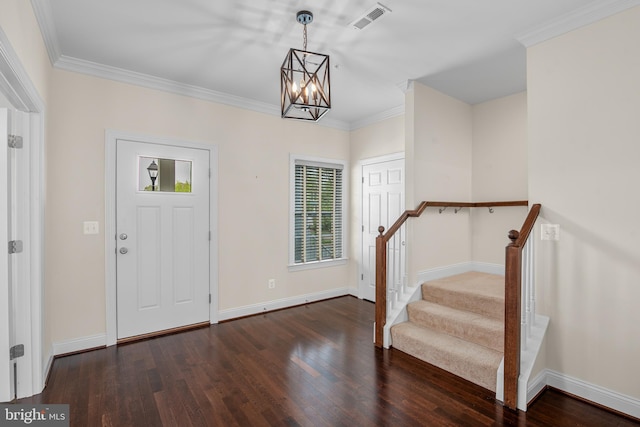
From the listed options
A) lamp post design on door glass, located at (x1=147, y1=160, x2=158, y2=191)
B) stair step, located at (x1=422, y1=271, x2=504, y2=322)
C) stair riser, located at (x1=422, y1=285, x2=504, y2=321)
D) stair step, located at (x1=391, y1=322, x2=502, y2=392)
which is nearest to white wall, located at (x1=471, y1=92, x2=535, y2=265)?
stair step, located at (x1=422, y1=271, x2=504, y2=322)

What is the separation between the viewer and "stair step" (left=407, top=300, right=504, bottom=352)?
2.60m

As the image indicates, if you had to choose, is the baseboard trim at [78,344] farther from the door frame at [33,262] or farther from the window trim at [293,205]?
the window trim at [293,205]

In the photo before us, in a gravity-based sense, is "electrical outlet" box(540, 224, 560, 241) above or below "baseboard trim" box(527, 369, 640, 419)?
above

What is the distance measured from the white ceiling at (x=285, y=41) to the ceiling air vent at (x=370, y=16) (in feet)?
0.10

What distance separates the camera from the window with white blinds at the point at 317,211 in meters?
4.50

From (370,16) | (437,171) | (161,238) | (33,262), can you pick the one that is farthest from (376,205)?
(33,262)

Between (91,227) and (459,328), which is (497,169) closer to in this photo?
(459,328)

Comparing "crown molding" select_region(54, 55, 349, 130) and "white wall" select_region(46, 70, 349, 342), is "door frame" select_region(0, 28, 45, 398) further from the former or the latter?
"crown molding" select_region(54, 55, 349, 130)

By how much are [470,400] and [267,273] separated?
8.72 ft

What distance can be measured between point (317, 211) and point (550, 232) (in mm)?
2898

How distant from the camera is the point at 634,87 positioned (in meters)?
2.10

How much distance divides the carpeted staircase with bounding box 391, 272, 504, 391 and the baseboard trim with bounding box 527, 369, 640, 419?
0.30m

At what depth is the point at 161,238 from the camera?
3410mm

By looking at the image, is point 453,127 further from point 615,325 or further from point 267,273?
point 267,273
